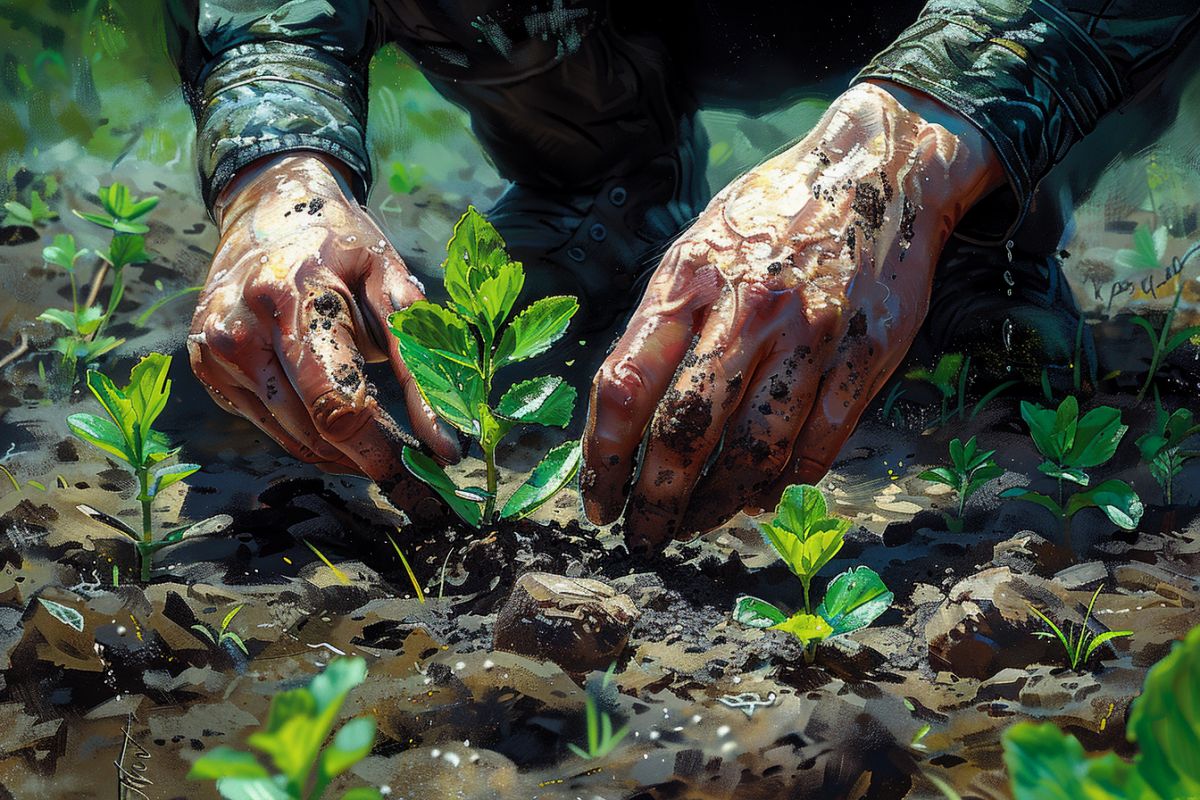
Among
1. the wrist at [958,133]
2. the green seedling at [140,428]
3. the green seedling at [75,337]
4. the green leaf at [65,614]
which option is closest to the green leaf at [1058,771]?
the green leaf at [65,614]

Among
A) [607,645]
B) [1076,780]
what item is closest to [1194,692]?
[1076,780]

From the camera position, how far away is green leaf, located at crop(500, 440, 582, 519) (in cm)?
138

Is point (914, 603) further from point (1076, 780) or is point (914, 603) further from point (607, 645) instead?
point (1076, 780)

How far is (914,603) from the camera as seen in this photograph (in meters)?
1.31

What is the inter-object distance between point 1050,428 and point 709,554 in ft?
1.61

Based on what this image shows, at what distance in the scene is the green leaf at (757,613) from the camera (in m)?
1.13

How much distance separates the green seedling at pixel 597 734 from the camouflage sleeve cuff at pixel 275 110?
1.20 metres

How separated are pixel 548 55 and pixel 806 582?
5.55ft

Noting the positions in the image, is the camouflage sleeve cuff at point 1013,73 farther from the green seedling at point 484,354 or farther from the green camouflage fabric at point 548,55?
the green seedling at point 484,354

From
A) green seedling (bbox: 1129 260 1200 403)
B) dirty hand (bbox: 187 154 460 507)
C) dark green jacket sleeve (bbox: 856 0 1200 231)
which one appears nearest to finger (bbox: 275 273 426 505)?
dirty hand (bbox: 187 154 460 507)

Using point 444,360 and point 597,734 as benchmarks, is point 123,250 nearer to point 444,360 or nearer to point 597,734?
point 444,360

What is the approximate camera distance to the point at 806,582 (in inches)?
45.8
